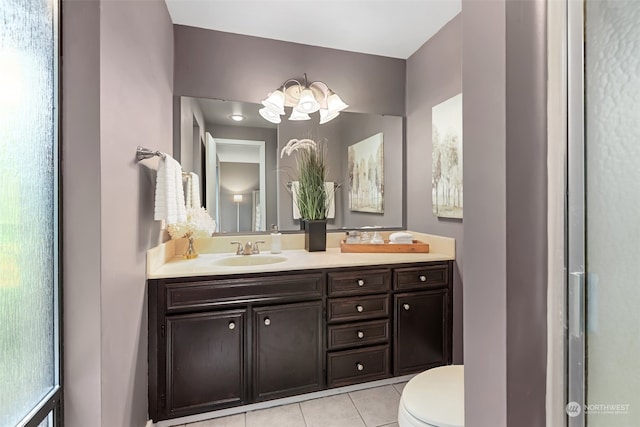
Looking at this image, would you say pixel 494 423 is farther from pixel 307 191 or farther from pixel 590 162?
pixel 307 191

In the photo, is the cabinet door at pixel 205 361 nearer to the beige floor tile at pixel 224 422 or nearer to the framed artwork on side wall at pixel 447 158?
the beige floor tile at pixel 224 422

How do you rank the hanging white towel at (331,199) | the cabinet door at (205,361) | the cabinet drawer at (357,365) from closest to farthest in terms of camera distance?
the cabinet door at (205,361)
the cabinet drawer at (357,365)
the hanging white towel at (331,199)

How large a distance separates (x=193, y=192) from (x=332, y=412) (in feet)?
5.33

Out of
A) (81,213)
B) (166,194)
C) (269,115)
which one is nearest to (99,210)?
(81,213)

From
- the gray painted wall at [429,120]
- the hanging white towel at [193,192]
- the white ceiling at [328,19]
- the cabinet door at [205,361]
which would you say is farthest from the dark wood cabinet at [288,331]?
the white ceiling at [328,19]

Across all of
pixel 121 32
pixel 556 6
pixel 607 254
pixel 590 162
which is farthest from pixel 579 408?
pixel 121 32

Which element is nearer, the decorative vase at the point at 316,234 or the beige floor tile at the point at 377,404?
the beige floor tile at the point at 377,404

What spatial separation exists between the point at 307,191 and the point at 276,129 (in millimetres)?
552

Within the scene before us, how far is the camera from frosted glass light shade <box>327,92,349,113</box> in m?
2.45

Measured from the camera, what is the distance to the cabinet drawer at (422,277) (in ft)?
6.79

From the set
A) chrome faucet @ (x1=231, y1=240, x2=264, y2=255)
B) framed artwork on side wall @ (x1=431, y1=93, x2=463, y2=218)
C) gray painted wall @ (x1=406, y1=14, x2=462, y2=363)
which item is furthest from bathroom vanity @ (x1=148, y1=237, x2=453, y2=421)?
framed artwork on side wall @ (x1=431, y1=93, x2=463, y2=218)

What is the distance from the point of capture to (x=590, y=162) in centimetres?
69

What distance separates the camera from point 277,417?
5.78 feet

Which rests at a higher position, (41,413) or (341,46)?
(341,46)
